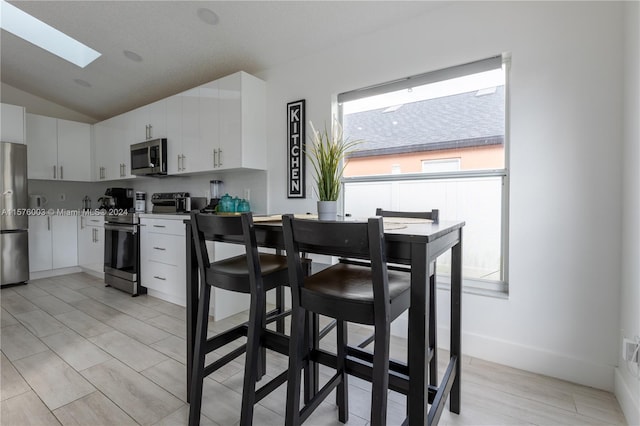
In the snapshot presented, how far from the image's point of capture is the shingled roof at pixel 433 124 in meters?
2.07

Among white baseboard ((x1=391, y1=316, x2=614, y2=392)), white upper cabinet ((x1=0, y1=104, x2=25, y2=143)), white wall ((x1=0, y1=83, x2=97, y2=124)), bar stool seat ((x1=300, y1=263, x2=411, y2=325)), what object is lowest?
white baseboard ((x1=391, y1=316, x2=614, y2=392))

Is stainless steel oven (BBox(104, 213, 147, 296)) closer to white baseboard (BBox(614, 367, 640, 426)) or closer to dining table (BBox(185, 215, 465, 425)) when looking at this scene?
dining table (BBox(185, 215, 465, 425))

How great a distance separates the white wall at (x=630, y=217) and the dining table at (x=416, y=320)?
797 millimetres

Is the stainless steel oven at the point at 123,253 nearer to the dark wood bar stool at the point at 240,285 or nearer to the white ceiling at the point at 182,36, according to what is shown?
the white ceiling at the point at 182,36

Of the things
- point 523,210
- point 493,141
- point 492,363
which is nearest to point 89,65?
point 493,141

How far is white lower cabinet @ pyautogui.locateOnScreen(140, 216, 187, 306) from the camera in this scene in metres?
2.94

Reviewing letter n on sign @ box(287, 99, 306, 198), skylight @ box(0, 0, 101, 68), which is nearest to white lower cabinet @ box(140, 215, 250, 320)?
letter n on sign @ box(287, 99, 306, 198)

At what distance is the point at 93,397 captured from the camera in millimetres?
1579

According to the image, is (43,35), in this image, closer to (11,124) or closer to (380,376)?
(11,124)

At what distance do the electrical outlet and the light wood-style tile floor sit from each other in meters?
0.29

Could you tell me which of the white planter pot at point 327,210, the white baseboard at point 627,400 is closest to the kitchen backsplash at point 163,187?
the white planter pot at point 327,210

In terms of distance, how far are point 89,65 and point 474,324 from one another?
4788mm

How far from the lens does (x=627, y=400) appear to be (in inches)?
56.2

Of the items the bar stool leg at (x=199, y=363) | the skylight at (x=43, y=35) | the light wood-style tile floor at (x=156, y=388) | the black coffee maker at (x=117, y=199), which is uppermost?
the skylight at (x=43, y=35)
